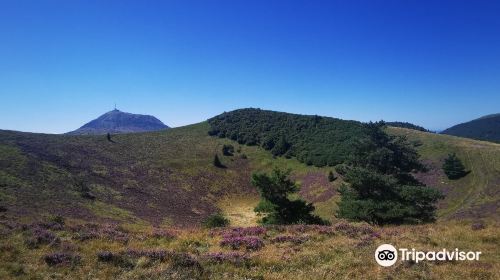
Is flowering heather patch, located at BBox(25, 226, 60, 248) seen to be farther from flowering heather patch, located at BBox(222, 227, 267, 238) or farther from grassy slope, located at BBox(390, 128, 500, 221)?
grassy slope, located at BBox(390, 128, 500, 221)

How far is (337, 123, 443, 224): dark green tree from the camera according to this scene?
25953mm

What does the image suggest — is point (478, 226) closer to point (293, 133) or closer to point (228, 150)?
point (228, 150)

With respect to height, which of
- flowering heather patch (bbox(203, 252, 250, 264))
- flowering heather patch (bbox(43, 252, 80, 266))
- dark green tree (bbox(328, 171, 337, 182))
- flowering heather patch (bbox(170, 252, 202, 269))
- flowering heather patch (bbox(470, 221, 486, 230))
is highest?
flowering heather patch (bbox(43, 252, 80, 266))

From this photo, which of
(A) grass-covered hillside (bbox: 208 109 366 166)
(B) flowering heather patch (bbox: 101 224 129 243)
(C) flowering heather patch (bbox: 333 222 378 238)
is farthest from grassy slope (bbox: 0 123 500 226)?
(C) flowering heather patch (bbox: 333 222 378 238)

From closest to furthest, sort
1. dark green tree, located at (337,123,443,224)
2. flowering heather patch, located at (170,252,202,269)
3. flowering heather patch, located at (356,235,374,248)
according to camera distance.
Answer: flowering heather patch, located at (170,252,202,269) < flowering heather patch, located at (356,235,374,248) < dark green tree, located at (337,123,443,224)

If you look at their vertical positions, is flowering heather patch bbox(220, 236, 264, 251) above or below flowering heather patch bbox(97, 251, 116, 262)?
below

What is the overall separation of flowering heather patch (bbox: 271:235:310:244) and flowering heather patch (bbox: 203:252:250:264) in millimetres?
2950

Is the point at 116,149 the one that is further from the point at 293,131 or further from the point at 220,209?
the point at 293,131

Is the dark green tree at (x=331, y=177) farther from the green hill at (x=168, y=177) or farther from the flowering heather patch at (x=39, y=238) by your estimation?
the flowering heather patch at (x=39, y=238)

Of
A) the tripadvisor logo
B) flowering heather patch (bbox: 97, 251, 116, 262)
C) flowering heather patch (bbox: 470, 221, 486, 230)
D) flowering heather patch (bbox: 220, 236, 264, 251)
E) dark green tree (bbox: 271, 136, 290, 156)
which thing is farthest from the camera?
dark green tree (bbox: 271, 136, 290, 156)

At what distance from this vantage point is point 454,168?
6050 cm

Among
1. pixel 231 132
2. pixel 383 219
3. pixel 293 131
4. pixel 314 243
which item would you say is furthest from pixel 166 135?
pixel 314 243

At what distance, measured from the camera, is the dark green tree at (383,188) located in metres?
26.0

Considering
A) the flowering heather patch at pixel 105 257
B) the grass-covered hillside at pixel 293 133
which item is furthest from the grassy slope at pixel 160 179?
the flowering heather patch at pixel 105 257
